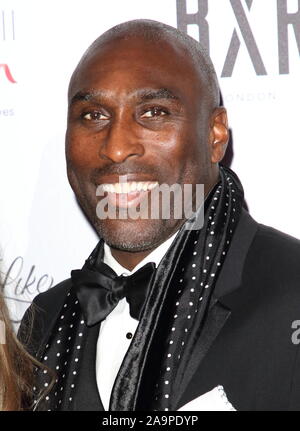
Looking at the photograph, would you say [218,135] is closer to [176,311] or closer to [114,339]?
[176,311]

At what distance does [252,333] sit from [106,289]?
39 centimetres

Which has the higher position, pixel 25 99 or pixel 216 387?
pixel 25 99

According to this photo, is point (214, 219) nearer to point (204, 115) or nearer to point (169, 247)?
point (169, 247)

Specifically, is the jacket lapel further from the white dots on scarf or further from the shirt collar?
the shirt collar

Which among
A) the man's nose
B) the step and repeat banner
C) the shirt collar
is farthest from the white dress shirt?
the step and repeat banner

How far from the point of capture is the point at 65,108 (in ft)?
8.07

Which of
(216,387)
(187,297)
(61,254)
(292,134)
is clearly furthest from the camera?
(61,254)

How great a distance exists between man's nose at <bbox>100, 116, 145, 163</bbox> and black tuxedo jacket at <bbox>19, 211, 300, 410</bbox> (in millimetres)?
307

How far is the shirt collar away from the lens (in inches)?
77.0

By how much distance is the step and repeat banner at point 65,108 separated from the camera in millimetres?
2295

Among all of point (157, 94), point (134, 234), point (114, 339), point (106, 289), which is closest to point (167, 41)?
point (157, 94)

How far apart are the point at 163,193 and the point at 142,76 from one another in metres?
0.26

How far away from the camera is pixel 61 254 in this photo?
2473mm

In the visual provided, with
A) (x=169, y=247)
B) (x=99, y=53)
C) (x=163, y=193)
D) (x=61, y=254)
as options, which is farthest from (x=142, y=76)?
(x=61, y=254)
